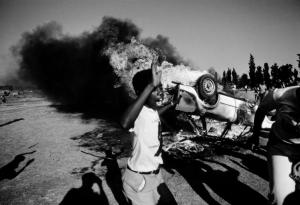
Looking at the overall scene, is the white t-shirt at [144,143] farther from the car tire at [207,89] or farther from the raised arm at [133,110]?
the car tire at [207,89]

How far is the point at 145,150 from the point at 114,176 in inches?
131

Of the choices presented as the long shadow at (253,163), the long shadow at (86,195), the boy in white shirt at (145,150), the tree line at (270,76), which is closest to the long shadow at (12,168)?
the long shadow at (86,195)

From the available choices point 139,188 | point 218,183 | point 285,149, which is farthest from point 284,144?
point 218,183

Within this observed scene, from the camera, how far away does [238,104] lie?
7180 mm

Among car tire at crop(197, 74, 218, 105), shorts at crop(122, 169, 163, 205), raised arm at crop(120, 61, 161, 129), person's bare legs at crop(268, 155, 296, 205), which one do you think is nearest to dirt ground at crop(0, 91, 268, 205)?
car tire at crop(197, 74, 218, 105)

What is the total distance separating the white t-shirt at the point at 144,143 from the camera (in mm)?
1943

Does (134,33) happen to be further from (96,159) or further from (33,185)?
(33,185)

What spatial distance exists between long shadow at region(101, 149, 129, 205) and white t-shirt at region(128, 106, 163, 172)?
2.27 meters

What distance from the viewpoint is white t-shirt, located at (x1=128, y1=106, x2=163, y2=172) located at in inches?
76.5

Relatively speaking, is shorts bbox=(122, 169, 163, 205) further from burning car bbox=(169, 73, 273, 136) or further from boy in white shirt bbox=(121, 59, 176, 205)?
burning car bbox=(169, 73, 273, 136)

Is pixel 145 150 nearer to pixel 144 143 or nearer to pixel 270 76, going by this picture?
pixel 144 143

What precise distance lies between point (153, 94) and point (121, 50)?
9480 mm

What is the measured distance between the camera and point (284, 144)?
210 centimetres

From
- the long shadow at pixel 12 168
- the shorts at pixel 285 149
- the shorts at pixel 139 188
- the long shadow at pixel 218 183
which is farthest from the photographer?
the long shadow at pixel 12 168
